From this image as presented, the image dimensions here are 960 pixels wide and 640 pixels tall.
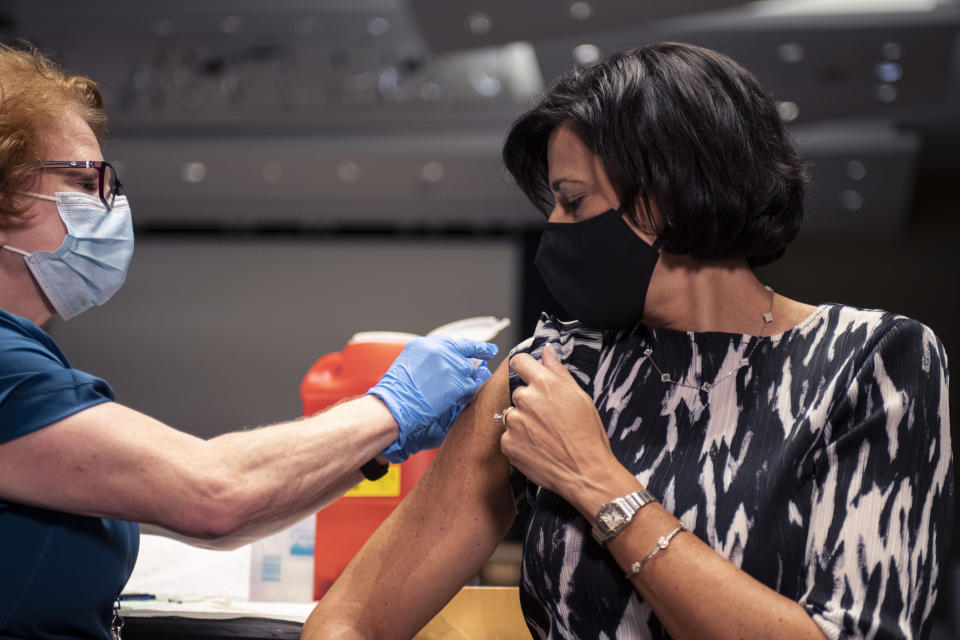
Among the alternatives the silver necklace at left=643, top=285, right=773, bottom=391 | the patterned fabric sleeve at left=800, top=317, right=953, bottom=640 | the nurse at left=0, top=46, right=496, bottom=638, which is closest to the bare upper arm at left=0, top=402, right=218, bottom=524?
the nurse at left=0, top=46, right=496, bottom=638

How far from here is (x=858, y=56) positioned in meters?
5.14

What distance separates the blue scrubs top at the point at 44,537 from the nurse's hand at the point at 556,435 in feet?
1.97

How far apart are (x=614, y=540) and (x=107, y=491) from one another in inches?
26.8

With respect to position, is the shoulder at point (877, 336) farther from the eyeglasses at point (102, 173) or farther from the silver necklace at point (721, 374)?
the eyeglasses at point (102, 173)

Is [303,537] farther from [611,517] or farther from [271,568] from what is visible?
[611,517]

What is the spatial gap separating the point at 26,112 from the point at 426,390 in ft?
2.49

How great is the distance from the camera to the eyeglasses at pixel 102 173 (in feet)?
4.57

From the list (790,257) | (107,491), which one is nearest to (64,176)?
(107,491)

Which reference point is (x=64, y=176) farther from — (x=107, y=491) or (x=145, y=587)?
(x=145, y=587)

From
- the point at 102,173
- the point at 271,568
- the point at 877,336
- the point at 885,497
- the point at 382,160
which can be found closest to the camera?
the point at 885,497

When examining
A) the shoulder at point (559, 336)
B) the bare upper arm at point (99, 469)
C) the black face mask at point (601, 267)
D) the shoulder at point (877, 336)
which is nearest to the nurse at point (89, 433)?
the bare upper arm at point (99, 469)

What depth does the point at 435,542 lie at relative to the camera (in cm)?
147

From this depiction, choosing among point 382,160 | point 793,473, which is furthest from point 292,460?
point 382,160

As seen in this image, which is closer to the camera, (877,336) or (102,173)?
(877,336)
